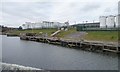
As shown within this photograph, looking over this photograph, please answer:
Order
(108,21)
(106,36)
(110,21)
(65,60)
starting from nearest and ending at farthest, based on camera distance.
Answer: (65,60), (106,36), (110,21), (108,21)

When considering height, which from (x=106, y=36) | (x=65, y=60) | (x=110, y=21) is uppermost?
(x=110, y=21)

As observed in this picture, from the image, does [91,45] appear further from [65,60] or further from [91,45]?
[65,60]

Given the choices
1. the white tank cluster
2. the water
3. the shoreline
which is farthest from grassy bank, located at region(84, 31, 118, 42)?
the white tank cluster

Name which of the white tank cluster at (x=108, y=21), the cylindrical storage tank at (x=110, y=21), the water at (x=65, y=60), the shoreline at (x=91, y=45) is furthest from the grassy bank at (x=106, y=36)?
the cylindrical storage tank at (x=110, y=21)

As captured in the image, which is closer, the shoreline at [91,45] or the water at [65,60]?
the water at [65,60]

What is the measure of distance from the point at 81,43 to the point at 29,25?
157m

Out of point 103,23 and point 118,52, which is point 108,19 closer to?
point 103,23

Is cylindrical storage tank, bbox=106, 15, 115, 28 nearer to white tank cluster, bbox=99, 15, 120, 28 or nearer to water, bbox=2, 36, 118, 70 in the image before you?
white tank cluster, bbox=99, 15, 120, 28

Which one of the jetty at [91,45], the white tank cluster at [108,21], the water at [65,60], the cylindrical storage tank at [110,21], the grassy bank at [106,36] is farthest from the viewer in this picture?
the cylindrical storage tank at [110,21]

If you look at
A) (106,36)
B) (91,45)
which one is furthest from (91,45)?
(106,36)

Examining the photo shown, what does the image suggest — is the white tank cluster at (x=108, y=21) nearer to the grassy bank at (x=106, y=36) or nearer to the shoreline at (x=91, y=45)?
the grassy bank at (x=106, y=36)

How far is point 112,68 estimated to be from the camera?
23000 mm

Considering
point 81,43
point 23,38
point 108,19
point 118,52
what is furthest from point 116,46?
point 108,19

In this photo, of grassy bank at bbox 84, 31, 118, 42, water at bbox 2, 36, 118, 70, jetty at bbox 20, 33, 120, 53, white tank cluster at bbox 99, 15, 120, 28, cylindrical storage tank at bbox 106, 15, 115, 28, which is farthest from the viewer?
cylindrical storage tank at bbox 106, 15, 115, 28
